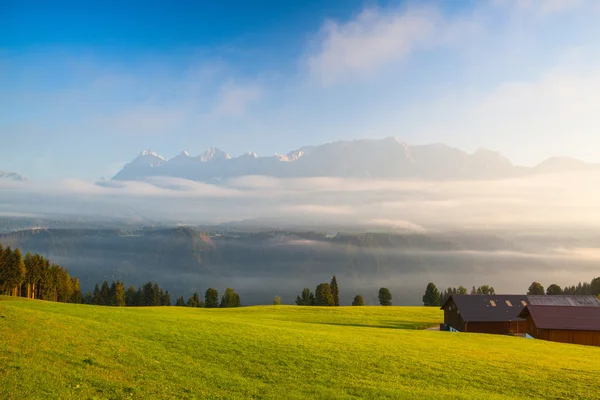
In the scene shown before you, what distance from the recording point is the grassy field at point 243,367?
2070cm

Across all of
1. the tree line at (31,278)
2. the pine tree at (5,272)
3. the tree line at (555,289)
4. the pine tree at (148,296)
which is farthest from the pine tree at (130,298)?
the tree line at (555,289)

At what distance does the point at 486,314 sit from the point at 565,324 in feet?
46.3

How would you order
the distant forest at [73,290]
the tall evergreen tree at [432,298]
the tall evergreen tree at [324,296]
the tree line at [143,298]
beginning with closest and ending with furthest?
the distant forest at [73,290]
the tall evergreen tree at [324,296]
the tree line at [143,298]
the tall evergreen tree at [432,298]

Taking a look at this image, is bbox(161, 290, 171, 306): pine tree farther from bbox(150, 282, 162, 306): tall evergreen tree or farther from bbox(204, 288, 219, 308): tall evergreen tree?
bbox(204, 288, 219, 308): tall evergreen tree

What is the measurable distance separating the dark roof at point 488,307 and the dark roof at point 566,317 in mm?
6822

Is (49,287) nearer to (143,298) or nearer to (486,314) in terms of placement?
(143,298)

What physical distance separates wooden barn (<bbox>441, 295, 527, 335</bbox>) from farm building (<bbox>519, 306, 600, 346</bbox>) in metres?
6.41

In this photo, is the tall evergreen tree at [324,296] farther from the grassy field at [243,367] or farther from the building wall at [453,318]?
the grassy field at [243,367]

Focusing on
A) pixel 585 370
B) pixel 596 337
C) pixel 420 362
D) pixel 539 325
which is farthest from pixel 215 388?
pixel 596 337

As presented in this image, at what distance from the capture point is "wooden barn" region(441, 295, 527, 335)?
258ft

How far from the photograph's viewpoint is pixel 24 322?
31188 millimetres

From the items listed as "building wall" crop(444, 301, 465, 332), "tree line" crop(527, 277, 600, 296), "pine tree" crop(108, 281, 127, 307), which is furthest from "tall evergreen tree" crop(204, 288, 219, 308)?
"tree line" crop(527, 277, 600, 296)

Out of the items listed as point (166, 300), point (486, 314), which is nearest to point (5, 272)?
point (166, 300)

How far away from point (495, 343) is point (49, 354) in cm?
5199
